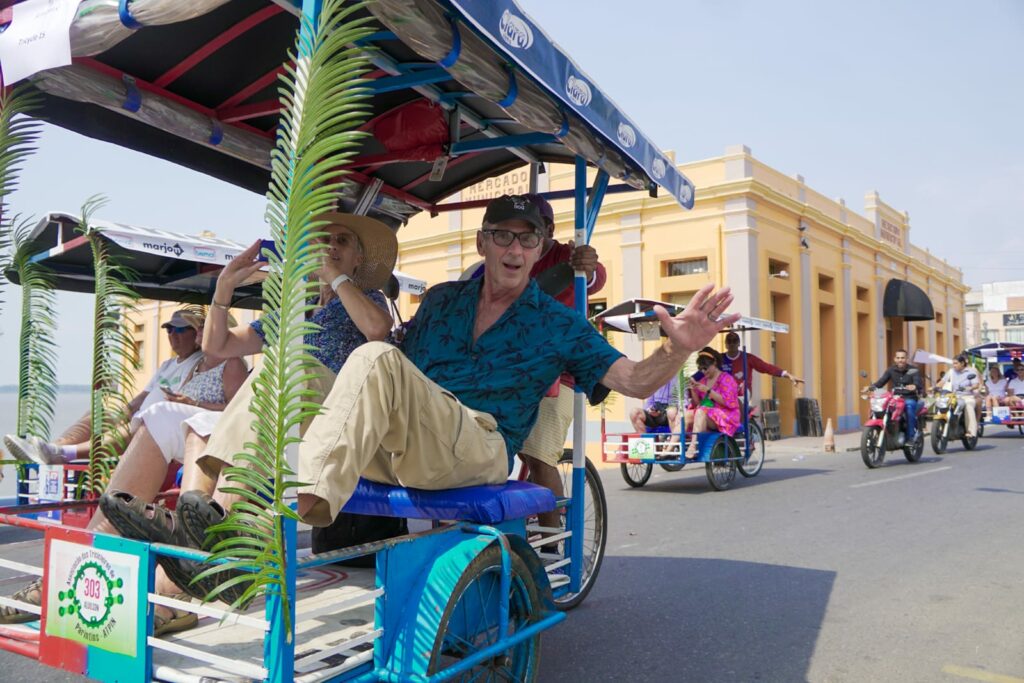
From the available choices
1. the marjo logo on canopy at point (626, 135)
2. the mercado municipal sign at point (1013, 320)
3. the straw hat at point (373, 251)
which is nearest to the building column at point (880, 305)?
the marjo logo on canopy at point (626, 135)

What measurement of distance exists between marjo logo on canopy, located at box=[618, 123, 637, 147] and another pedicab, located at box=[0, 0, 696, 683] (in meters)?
0.01

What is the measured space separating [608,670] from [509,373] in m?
1.39

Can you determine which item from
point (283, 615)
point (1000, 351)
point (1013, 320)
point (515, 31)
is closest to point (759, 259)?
point (1000, 351)

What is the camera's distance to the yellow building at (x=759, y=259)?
18.4 metres

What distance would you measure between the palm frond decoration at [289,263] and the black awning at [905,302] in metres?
27.1

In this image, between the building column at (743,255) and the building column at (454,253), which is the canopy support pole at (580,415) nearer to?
the building column at (743,255)

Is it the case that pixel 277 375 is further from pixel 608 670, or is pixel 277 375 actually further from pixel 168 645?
pixel 608 670

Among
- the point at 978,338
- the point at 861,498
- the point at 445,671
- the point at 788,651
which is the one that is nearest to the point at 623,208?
the point at 861,498

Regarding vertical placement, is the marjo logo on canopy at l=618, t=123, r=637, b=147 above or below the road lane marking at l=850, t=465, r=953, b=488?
above

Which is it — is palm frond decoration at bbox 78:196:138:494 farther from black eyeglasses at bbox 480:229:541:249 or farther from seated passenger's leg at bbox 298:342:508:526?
black eyeglasses at bbox 480:229:541:249

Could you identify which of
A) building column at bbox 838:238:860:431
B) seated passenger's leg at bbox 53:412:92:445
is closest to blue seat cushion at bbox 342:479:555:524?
seated passenger's leg at bbox 53:412:92:445

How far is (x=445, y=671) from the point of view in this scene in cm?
230

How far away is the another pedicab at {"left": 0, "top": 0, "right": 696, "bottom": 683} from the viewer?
6.99 ft

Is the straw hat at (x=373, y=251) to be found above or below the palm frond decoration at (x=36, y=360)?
above
